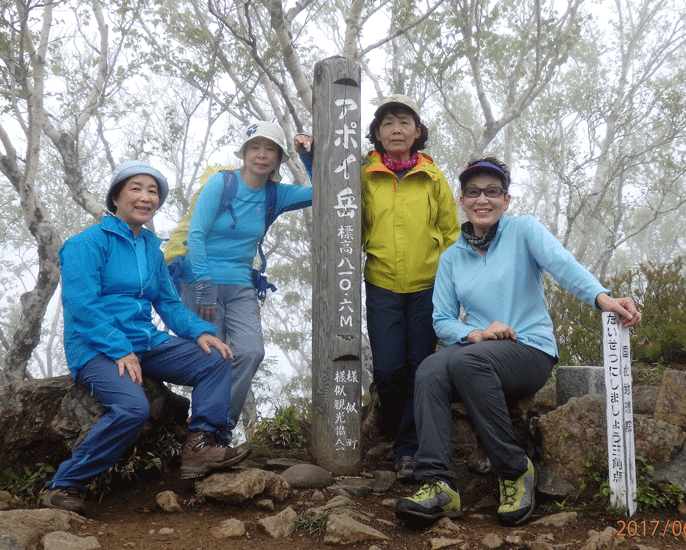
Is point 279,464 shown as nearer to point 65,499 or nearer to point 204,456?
point 204,456

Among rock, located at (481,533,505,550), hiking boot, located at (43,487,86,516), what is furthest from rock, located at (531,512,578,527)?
hiking boot, located at (43,487,86,516)

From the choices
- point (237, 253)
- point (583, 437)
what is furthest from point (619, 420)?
point (237, 253)

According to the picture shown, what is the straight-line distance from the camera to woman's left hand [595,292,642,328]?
2.87 meters

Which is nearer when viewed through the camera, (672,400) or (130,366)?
(130,366)

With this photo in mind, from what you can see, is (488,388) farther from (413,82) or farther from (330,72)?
(413,82)

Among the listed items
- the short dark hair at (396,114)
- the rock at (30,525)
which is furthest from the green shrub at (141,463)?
the short dark hair at (396,114)

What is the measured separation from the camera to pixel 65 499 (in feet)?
9.52

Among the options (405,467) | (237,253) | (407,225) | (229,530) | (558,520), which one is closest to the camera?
(229,530)

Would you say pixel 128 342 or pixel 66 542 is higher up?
pixel 128 342

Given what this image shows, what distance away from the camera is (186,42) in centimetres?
1120

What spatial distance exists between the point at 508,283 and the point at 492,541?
1.43m

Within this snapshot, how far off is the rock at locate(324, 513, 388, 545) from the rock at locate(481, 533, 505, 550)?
48cm

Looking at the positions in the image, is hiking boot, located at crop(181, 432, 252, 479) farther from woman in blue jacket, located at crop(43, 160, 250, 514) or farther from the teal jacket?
the teal jacket
